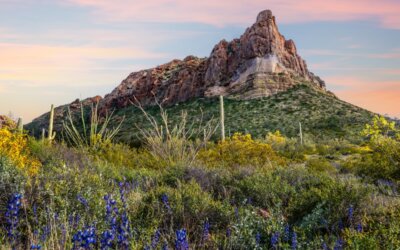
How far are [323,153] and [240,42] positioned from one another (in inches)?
1821

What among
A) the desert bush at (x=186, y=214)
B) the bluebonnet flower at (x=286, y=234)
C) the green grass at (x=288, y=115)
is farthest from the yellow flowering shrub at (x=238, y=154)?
the green grass at (x=288, y=115)

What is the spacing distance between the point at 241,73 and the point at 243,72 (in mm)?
395

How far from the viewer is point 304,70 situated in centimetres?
6950

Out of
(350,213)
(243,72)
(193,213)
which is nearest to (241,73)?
(243,72)

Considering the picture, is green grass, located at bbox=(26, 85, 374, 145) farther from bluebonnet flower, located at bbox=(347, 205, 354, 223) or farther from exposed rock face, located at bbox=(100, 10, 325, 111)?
bluebonnet flower, located at bbox=(347, 205, 354, 223)

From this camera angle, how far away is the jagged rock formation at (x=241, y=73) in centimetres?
6044

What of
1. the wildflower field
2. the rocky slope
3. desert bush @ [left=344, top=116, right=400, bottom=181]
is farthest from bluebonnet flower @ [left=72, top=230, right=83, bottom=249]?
the rocky slope

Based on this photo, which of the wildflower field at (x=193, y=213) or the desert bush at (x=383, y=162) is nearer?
the wildflower field at (x=193, y=213)

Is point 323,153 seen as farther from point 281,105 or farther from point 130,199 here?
point 281,105

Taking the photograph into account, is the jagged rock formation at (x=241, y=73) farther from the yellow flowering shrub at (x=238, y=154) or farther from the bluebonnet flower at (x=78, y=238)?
the bluebonnet flower at (x=78, y=238)

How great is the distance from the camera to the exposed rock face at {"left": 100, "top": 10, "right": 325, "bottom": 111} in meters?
60.5

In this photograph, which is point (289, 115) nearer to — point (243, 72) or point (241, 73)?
point (243, 72)

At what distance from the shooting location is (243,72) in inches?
2518

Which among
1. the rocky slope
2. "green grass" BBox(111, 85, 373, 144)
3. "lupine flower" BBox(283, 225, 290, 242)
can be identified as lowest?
"lupine flower" BBox(283, 225, 290, 242)
